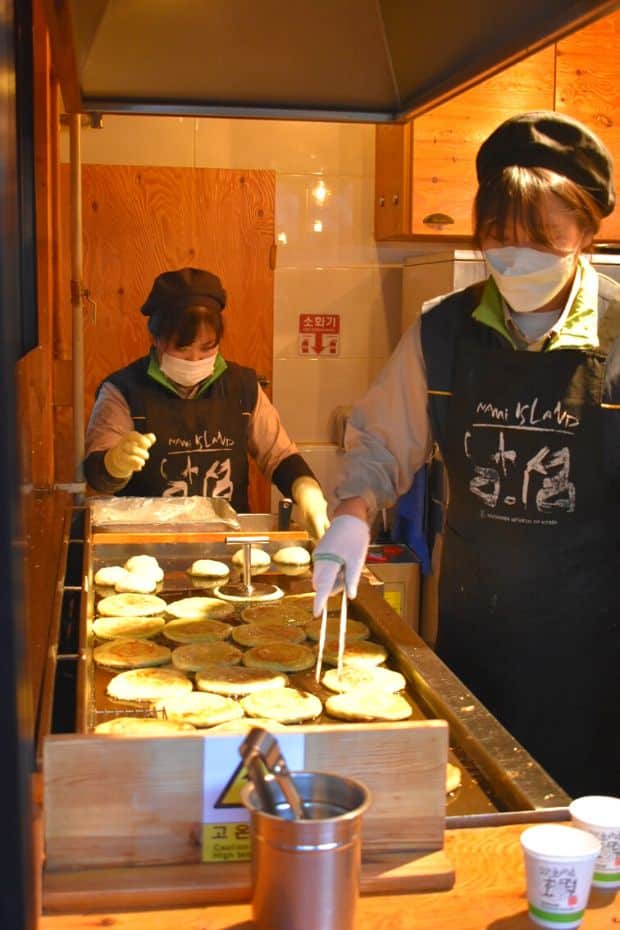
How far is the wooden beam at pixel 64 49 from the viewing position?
199 centimetres

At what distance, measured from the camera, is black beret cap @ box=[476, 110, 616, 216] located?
2039mm

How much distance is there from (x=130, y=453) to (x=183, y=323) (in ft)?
1.66

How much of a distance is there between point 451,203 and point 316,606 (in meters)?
3.27

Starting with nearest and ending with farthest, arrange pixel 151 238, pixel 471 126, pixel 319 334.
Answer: pixel 471 126, pixel 151 238, pixel 319 334

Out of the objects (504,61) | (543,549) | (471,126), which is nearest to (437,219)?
(471,126)

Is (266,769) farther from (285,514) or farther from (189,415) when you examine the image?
(189,415)

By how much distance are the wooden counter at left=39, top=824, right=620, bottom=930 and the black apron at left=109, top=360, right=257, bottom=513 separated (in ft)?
8.00

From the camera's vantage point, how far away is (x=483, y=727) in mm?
1590

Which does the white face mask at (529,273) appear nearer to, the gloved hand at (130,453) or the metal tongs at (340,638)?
the metal tongs at (340,638)

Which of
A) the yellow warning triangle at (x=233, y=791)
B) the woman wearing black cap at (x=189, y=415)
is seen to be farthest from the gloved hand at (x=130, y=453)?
Answer: the yellow warning triangle at (x=233, y=791)

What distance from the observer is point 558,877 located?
1043 mm

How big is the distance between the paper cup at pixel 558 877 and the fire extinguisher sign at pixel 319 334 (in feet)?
13.5

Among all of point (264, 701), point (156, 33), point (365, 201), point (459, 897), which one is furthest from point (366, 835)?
point (365, 201)

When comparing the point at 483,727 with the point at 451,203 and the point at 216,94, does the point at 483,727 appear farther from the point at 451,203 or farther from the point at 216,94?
the point at 451,203
